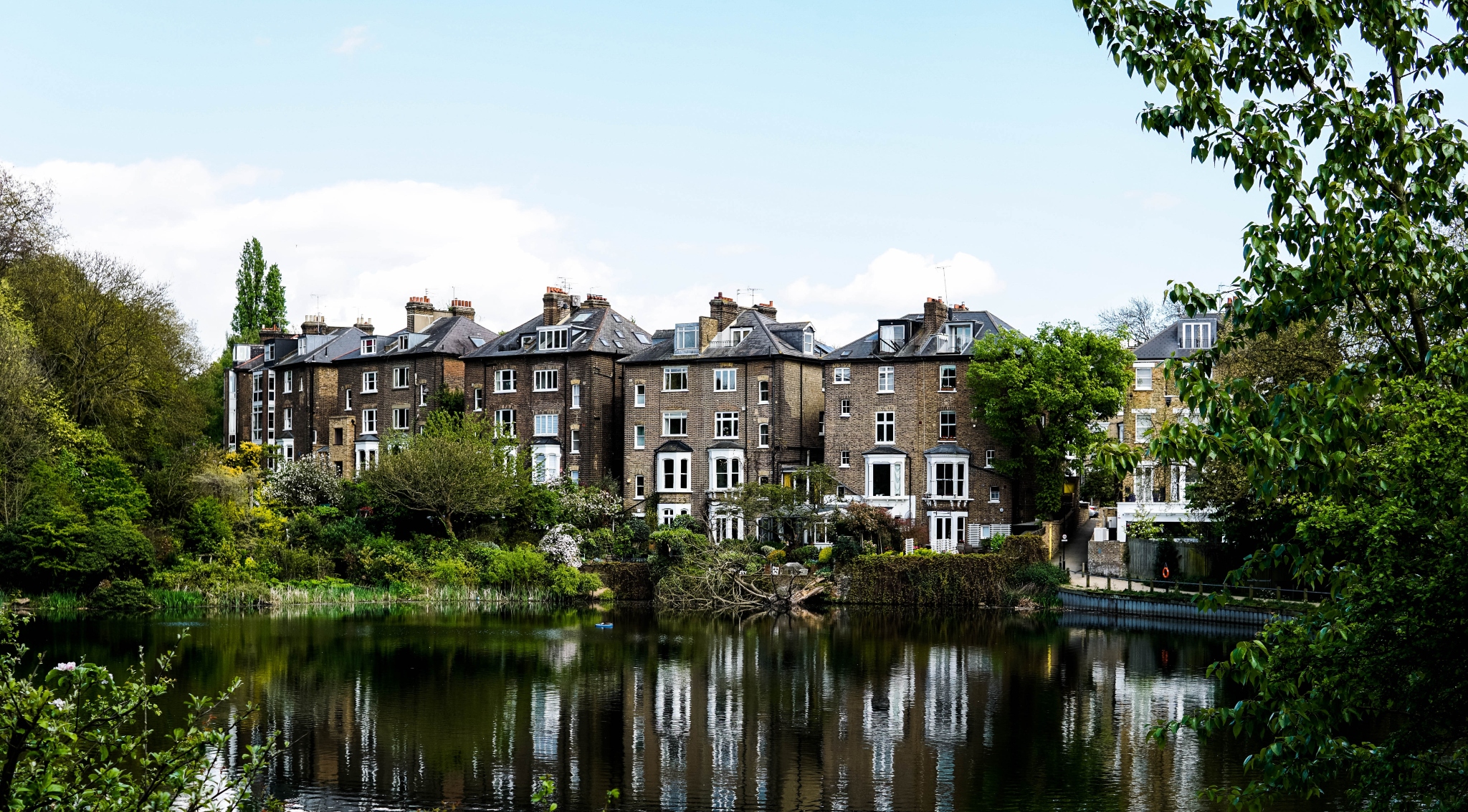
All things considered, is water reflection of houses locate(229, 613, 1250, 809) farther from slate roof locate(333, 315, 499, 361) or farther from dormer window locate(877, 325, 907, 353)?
slate roof locate(333, 315, 499, 361)

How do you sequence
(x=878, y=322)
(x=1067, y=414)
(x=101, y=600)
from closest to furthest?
1. (x=101, y=600)
2. (x=1067, y=414)
3. (x=878, y=322)

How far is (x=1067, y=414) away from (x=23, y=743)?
54.5 m

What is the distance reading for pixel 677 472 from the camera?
6775 centimetres

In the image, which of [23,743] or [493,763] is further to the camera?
[493,763]

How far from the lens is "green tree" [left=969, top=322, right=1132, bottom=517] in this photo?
5941 cm

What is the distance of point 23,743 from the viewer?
Result: 27.9ft

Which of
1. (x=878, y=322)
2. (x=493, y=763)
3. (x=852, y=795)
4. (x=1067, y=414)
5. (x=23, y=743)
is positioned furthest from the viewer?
(x=878, y=322)

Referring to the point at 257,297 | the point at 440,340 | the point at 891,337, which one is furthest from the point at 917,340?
the point at 257,297

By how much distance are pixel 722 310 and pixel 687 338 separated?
246cm

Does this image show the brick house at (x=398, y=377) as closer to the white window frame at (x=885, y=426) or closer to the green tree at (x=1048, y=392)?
the white window frame at (x=885, y=426)

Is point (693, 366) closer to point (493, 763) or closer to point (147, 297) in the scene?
point (147, 297)

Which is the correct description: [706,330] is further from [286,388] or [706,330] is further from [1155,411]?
[286,388]

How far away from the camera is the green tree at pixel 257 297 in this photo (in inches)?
3858

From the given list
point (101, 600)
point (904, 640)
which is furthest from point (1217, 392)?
point (101, 600)
